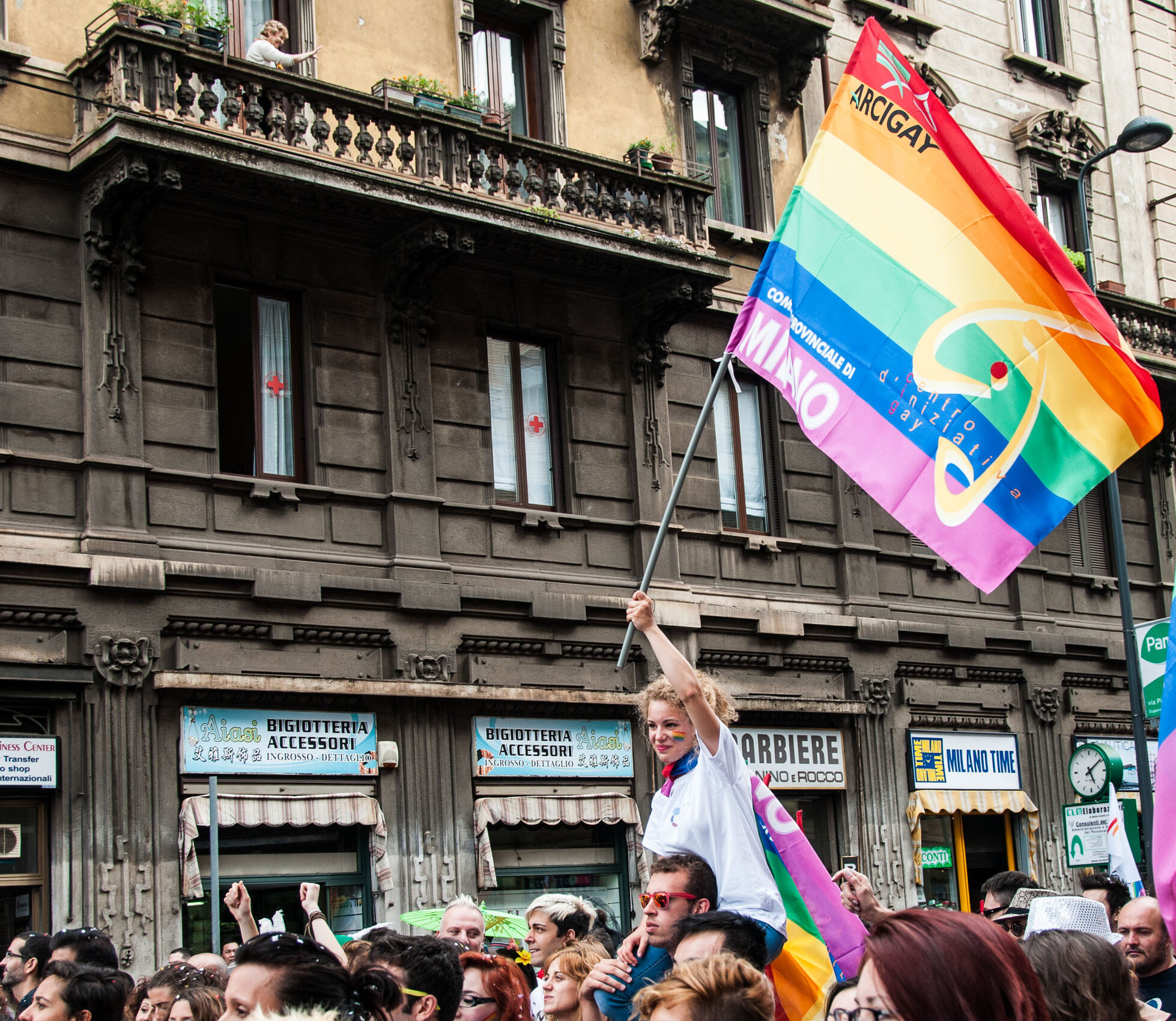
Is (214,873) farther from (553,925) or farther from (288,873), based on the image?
(553,925)

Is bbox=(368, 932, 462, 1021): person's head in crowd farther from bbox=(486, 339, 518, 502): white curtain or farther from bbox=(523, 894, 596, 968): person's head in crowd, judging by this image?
bbox=(486, 339, 518, 502): white curtain

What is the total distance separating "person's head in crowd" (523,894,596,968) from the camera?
26.1 ft

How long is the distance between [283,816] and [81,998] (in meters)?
8.66

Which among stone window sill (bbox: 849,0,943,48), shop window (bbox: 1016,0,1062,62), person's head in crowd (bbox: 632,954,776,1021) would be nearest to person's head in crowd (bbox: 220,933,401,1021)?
person's head in crowd (bbox: 632,954,776,1021)

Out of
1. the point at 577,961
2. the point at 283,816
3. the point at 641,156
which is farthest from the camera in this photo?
the point at 641,156

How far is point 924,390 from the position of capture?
32.6ft

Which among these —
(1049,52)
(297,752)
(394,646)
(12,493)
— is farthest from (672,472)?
(1049,52)

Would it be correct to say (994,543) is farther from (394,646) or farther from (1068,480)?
(394,646)

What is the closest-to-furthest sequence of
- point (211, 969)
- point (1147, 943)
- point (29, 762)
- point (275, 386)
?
point (1147, 943)
point (211, 969)
point (29, 762)
point (275, 386)

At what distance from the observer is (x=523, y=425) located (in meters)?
18.8

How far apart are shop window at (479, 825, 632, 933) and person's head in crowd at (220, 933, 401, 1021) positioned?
1221cm

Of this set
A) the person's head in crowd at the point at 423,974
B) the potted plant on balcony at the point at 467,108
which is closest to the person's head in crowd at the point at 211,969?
the person's head in crowd at the point at 423,974

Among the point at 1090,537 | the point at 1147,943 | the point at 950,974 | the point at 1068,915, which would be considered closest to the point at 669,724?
the point at 1068,915

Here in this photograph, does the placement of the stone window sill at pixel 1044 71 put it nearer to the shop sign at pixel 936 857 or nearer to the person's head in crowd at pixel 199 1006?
the shop sign at pixel 936 857
